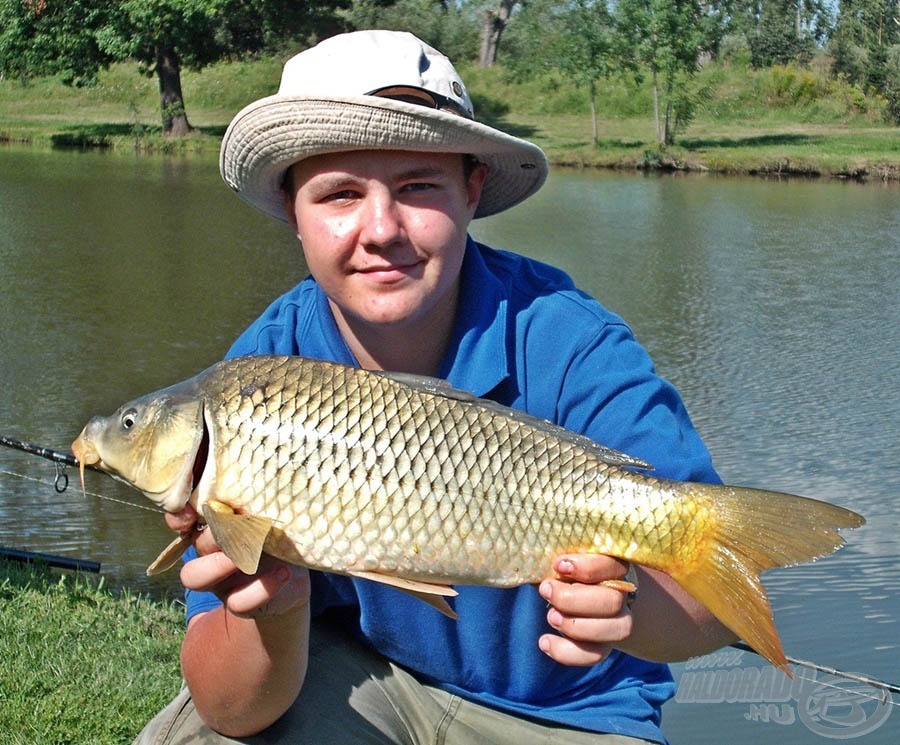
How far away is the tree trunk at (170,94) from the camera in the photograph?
1966cm

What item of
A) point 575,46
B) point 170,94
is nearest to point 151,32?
point 170,94

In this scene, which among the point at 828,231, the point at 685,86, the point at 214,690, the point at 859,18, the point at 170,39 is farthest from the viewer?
the point at 859,18

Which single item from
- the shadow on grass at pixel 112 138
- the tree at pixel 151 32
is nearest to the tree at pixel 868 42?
the tree at pixel 151 32

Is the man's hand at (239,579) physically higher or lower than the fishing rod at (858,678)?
higher

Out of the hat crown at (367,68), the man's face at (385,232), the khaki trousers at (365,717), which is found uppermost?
the hat crown at (367,68)

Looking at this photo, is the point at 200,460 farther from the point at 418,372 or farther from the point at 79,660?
the point at 79,660

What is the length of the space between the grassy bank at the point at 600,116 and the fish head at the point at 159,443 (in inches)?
627

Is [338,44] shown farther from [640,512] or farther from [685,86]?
[685,86]

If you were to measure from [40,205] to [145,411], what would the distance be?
414 inches

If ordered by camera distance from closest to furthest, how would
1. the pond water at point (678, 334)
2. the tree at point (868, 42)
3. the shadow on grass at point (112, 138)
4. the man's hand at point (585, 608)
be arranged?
the man's hand at point (585, 608) < the pond water at point (678, 334) < the shadow on grass at point (112, 138) < the tree at point (868, 42)

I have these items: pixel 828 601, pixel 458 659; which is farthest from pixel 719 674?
pixel 458 659

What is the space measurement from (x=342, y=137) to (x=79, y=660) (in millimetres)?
1339

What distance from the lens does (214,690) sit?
1.76m

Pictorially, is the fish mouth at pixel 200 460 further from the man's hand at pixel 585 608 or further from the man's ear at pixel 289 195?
the man's ear at pixel 289 195
